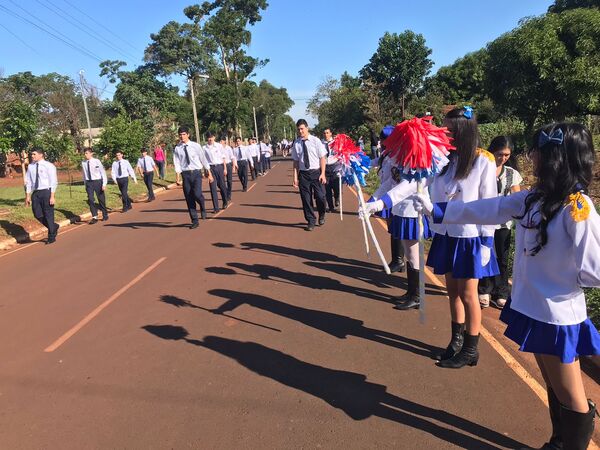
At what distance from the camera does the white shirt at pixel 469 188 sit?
3.42 metres

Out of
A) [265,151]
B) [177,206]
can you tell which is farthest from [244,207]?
[265,151]

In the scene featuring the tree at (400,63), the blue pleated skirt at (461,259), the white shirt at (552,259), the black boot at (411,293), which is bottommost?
the black boot at (411,293)

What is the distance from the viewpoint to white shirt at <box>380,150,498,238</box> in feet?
11.2

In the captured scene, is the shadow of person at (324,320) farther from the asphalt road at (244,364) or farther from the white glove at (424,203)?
the white glove at (424,203)

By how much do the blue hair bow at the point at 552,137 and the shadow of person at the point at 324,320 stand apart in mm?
2306

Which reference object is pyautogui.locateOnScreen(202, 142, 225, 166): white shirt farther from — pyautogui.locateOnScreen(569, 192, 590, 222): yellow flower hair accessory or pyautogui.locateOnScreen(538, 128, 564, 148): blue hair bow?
pyautogui.locateOnScreen(569, 192, 590, 222): yellow flower hair accessory

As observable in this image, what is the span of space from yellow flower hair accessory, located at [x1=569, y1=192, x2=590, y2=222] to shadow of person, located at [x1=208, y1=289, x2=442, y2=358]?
2.17 meters

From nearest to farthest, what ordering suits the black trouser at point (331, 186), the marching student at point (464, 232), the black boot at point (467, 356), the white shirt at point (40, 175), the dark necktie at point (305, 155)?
the marching student at point (464, 232) < the black boot at point (467, 356) < the dark necktie at point (305, 155) < the white shirt at point (40, 175) < the black trouser at point (331, 186)

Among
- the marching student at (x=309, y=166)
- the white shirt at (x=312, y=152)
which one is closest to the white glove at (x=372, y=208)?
the marching student at (x=309, y=166)

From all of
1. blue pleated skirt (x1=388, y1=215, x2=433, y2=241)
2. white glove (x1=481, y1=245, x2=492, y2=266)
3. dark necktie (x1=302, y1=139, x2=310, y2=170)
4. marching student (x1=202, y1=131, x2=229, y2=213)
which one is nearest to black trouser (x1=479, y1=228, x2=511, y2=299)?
blue pleated skirt (x1=388, y1=215, x2=433, y2=241)

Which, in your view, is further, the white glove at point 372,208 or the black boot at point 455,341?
the black boot at point 455,341

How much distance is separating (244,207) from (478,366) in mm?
10379

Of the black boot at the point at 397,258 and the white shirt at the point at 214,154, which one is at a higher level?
the white shirt at the point at 214,154

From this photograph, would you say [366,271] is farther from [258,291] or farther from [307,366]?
[307,366]
